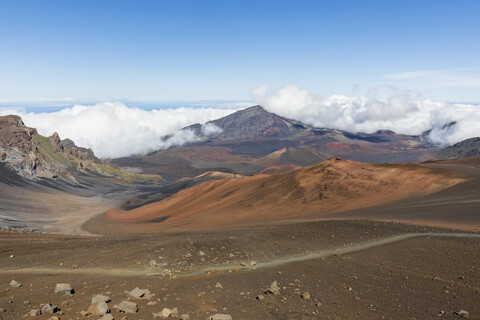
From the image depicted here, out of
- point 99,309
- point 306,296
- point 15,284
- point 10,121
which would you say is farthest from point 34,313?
point 10,121

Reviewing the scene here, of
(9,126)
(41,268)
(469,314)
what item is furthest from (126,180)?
(469,314)

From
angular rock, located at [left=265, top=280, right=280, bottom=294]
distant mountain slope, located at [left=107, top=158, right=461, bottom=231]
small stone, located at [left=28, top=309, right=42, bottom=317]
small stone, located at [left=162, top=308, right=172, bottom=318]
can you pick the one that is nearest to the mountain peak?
distant mountain slope, located at [left=107, top=158, right=461, bottom=231]

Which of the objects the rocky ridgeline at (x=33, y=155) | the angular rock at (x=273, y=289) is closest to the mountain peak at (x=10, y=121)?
the rocky ridgeline at (x=33, y=155)

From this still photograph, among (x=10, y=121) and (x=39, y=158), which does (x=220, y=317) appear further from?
(x=10, y=121)

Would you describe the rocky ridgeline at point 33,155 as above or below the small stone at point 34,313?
below

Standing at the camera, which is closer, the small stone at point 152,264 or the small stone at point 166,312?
the small stone at point 166,312

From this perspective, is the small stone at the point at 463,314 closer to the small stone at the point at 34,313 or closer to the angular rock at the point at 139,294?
the angular rock at the point at 139,294

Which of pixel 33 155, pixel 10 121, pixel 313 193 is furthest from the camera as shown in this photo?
pixel 10 121
